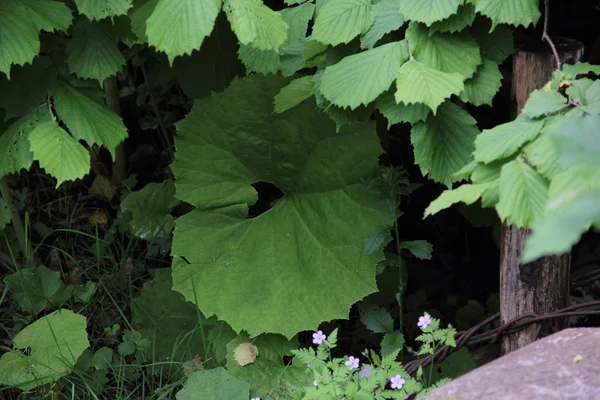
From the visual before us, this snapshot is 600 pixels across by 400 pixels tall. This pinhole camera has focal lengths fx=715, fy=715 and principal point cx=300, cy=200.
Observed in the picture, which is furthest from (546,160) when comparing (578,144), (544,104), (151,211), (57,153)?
(151,211)

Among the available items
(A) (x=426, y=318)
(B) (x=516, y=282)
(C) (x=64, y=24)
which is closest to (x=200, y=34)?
(C) (x=64, y=24)

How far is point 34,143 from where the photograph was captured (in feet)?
6.69

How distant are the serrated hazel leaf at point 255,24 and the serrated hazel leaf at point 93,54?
2.12 ft

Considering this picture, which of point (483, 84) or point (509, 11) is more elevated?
point (509, 11)

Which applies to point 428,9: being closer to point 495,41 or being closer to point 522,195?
point 495,41

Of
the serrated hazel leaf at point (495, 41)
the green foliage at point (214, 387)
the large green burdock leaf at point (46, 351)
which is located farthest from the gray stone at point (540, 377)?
the large green burdock leaf at point (46, 351)

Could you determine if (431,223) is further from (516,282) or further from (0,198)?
(0,198)

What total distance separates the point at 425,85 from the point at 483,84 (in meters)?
0.25

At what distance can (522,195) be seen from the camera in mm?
1328

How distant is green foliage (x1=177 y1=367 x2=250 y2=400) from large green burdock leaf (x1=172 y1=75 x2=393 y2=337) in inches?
7.3

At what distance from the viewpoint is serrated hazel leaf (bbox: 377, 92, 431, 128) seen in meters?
1.78

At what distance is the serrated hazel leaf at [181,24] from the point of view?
5.16 ft

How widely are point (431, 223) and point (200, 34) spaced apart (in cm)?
167

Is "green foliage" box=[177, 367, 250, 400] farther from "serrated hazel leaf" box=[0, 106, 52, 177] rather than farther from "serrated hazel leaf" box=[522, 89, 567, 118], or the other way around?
"serrated hazel leaf" box=[522, 89, 567, 118]
